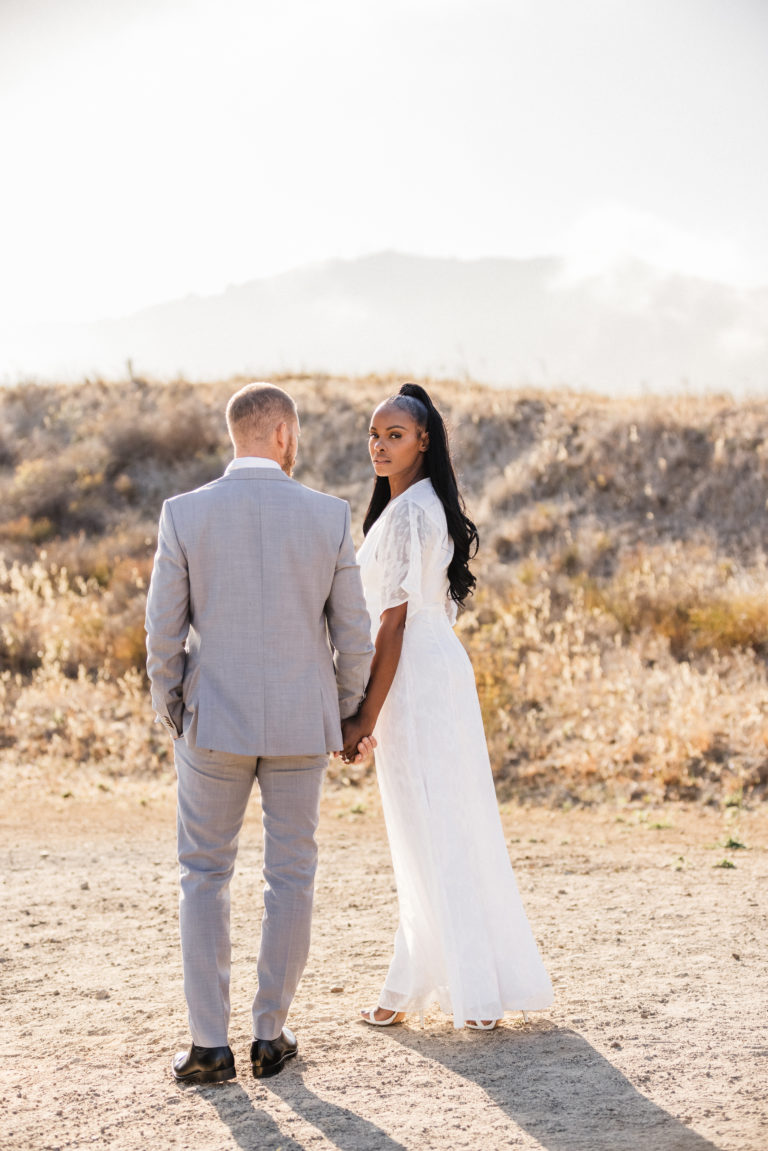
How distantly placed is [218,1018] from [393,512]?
1.87m

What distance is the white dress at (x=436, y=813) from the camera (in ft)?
13.5

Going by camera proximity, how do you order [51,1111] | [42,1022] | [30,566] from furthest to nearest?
[30,566] → [42,1022] → [51,1111]

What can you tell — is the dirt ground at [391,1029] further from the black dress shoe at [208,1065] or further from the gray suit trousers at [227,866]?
the gray suit trousers at [227,866]

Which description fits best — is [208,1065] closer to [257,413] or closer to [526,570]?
[257,413]

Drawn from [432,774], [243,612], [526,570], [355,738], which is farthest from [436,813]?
[526,570]

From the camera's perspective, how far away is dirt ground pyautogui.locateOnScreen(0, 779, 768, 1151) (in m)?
3.40

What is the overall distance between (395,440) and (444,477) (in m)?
0.24

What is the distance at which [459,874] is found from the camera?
4.13 meters

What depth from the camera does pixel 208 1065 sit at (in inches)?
146

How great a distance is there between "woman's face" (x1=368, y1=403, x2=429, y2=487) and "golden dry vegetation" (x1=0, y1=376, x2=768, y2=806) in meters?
6.64

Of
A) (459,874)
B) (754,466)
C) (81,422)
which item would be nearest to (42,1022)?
(459,874)

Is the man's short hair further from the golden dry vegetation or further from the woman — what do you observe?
the golden dry vegetation

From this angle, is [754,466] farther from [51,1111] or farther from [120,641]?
[51,1111]

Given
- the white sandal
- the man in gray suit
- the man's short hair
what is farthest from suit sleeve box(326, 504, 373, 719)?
the white sandal
